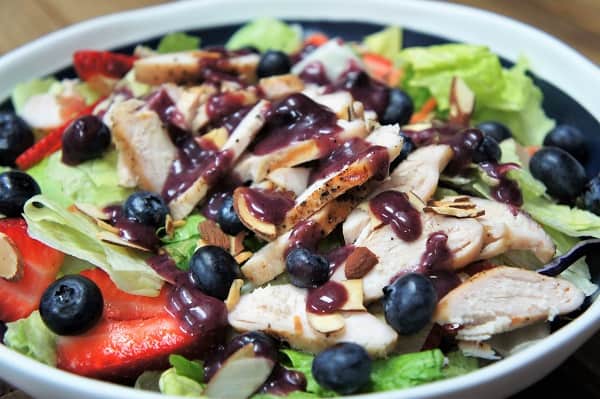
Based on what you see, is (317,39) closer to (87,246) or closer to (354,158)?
(354,158)

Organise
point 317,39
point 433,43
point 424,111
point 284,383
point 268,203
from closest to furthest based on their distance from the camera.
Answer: point 284,383 < point 268,203 < point 424,111 < point 433,43 < point 317,39

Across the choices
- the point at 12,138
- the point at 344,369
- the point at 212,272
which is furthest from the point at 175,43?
the point at 344,369

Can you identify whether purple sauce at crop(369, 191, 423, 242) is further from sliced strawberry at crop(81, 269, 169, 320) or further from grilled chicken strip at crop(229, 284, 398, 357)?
sliced strawberry at crop(81, 269, 169, 320)

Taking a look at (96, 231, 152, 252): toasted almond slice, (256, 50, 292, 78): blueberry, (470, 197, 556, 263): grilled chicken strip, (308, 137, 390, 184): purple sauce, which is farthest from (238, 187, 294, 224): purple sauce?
(256, 50, 292, 78): blueberry

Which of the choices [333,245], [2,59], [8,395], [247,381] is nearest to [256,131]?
[333,245]


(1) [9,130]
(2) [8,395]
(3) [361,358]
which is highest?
(3) [361,358]

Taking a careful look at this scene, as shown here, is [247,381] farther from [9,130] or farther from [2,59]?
[2,59]
